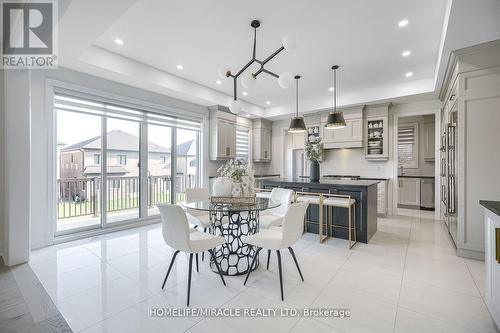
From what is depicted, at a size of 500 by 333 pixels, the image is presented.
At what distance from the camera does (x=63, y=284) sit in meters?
2.33

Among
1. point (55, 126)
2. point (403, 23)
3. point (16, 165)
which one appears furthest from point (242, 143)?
point (16, 165)

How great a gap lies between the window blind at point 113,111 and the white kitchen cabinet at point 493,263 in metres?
5.01

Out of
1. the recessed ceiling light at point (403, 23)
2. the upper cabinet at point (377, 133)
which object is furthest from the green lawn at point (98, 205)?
the recessed ceiling light at point (403, 23)

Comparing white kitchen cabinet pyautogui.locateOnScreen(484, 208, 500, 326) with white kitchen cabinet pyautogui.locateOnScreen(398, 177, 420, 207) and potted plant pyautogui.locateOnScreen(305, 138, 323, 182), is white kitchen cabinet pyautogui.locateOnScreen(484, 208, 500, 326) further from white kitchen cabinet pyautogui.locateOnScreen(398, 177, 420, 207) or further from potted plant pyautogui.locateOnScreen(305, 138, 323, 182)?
white kitchen cabinet pyautogui.locateOnScreen(398, 177, 420, 207)

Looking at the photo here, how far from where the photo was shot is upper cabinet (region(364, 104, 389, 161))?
5367mm

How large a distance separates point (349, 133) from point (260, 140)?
8.13ft

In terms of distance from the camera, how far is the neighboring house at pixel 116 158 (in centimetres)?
393

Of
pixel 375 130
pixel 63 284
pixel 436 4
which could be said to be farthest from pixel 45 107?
pixel 375 130

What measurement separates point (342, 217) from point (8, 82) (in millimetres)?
4898

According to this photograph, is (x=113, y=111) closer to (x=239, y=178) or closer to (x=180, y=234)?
(x=239, y=178)

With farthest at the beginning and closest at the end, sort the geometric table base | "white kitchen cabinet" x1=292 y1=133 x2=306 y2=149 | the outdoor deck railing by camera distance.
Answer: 1. "white kitchen cabinet" x1=292 y1=133 x2=306 y2=149
2. the outdoor deck railing
3. the geometric table base

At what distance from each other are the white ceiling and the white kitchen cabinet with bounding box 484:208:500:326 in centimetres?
211

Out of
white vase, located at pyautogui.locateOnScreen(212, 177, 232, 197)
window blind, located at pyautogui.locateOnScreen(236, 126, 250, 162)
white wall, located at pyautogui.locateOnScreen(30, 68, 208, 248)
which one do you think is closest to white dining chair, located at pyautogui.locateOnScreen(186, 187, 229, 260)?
white vase, located at pyautogui.locateOnScreen(212, 177, 232, 197)

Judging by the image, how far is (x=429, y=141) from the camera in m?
6.43
